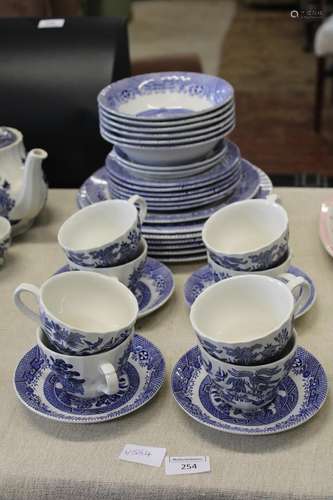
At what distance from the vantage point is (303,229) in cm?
105

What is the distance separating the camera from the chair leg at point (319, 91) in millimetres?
2803

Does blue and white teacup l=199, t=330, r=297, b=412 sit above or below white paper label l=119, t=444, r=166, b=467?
above

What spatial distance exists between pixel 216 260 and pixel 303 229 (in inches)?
10.4

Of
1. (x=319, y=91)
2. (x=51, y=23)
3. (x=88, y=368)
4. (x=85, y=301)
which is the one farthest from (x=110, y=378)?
(x=319, y=91)

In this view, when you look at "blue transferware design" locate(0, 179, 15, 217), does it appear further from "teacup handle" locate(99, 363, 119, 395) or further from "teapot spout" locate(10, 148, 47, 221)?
"teacup handle" locate(99, 363, 119, 395)

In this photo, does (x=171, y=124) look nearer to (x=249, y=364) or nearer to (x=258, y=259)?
(x=258, y=259)

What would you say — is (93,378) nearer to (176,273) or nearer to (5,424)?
(5,424)

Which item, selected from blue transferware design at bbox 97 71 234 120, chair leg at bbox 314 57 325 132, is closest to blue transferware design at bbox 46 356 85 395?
blue transferware design at bbox 97 71 234 120

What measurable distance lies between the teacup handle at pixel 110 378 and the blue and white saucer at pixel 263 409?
0.06m

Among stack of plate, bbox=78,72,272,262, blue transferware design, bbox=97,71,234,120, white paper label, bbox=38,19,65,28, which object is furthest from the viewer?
white paper label, bbox=38,19,65,28

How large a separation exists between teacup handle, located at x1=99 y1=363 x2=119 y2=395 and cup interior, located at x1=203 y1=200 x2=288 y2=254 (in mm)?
240

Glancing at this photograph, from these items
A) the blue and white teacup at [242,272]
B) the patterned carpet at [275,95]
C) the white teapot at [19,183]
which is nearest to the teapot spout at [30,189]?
the white teapot at [19,183]

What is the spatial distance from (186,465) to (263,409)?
9 cm

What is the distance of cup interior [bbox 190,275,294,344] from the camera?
74 cm
